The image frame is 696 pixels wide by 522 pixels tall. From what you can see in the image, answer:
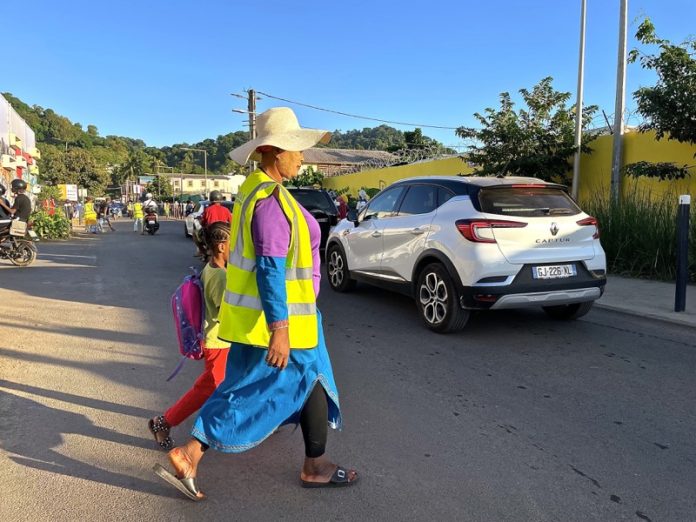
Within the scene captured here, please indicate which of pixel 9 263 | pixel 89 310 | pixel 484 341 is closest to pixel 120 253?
pixel 9 263

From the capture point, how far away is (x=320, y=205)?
13156 millimetres

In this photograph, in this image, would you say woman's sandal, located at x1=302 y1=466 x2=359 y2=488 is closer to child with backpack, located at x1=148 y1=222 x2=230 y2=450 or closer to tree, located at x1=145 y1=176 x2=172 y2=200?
child with backpack, located at x1=148 y1=222 x2=230 y2=450

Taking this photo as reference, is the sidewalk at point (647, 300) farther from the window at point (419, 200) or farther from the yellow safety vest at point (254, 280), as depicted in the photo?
the yellow safety vest at point (254, 280)

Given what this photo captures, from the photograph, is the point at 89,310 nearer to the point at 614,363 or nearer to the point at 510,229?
the point at 510,229

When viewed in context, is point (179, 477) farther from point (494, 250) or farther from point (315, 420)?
point (494, 250)

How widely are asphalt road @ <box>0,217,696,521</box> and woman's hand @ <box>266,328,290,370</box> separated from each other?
0.79m

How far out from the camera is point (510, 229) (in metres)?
5.49

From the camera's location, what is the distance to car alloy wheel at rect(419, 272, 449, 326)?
19.2 feet

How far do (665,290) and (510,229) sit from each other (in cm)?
426

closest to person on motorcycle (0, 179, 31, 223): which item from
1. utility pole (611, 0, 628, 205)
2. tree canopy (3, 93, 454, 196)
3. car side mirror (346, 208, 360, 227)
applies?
car side mirror (346, 208, 360, 227)

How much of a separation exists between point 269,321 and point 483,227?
3.55 meters

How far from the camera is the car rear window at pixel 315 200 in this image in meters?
13.0

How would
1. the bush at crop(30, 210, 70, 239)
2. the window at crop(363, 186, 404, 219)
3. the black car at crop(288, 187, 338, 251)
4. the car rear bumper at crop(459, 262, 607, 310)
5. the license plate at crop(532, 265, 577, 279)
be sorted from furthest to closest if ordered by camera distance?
1. the bush at crop(30, 210, 70, 239)
2. the black car at crop(288, 187, 338, 251)
3. the window at crop(363, 186, 404, 219)
4. the license plate at crop(532, 265, 577, 279)
5. the car rear bumper at crop(459, 262, 607, 310)

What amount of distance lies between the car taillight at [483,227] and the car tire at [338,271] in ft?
9.42
